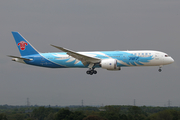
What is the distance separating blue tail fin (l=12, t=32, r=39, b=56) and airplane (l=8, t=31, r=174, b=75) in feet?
3.78

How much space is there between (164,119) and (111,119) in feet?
42.2

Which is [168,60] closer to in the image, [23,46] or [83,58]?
[83,58]

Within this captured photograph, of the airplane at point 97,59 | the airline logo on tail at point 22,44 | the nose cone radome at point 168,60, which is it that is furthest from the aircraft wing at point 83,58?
the airline logo on tail at point 22,44

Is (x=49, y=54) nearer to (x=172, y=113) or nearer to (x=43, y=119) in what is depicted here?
(x=43, y=119)

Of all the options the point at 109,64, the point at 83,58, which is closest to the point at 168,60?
the point at 109,64

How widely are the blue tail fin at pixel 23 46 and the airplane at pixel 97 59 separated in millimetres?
1153

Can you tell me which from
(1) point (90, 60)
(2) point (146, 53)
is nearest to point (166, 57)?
(2) point (146, 53)

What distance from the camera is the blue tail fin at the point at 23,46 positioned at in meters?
60.1

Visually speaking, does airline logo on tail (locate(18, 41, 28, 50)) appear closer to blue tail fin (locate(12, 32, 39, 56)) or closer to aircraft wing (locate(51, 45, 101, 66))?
blue tail fin (locate(12, 32, 39, 56))

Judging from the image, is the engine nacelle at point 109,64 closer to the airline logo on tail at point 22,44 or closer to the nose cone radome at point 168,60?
the nose cone radome at point 168,60

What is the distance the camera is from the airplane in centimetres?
5178

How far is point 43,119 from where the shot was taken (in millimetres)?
80875

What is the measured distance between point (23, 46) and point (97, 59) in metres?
18.1

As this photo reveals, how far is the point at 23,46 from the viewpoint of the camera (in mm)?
61250
